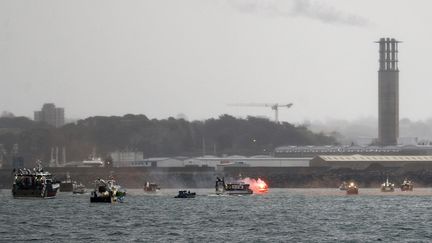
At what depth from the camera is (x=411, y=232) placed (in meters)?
176

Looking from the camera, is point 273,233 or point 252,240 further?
point 273,233

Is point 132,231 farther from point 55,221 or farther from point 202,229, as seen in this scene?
point 55,221

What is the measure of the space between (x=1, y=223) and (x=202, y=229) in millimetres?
28521

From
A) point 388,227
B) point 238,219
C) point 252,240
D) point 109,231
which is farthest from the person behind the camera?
point 238,219

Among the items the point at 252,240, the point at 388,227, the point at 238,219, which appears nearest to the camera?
the point at 252,240

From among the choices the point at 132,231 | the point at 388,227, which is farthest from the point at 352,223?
the point at 132,231

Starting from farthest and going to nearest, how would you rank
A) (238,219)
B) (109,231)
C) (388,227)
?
(238,219) → (388,227) → (109,231)

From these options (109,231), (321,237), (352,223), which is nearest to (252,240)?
(321,237)

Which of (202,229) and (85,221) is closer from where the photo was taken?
(202,229)

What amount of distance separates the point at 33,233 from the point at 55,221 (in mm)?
21876

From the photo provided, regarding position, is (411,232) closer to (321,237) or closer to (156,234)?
(321,237)

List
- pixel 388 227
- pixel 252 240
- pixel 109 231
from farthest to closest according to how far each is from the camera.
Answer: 1. pixel 388 227
2. pixel 109 231
3. pixel 252 240

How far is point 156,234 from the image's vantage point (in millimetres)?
169250

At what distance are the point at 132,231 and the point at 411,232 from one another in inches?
1317
